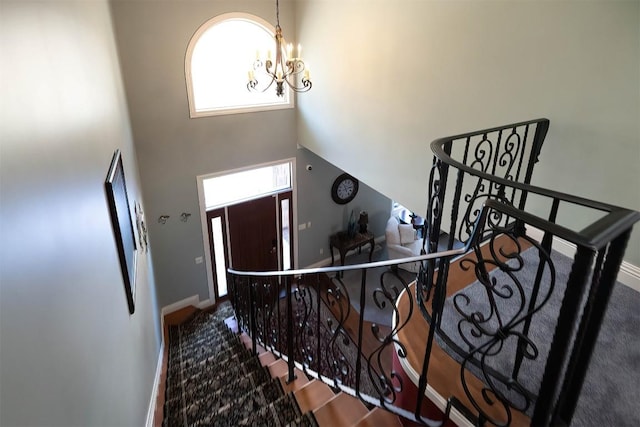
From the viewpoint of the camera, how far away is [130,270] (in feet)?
9.87

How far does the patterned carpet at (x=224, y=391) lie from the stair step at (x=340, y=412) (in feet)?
0.25

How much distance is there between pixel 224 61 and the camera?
18.3 ft

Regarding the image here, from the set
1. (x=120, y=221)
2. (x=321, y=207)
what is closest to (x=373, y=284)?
(x=321, y=207)

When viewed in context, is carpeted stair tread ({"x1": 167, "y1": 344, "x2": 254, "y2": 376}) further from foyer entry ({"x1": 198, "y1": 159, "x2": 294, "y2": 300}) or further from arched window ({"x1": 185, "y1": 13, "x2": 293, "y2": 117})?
arched window ({"x1": 185, "y1": 13, "x2": 293, "y2": 117})

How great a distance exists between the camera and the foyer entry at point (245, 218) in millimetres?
6285

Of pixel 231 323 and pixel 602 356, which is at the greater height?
pixel 602 356

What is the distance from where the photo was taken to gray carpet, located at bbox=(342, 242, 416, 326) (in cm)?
632

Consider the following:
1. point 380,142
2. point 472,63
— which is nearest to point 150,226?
point 380,142

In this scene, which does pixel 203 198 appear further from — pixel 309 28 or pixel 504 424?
pixel 504 424

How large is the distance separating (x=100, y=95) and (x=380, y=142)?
10.1 feet

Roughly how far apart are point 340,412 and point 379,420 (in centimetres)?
26

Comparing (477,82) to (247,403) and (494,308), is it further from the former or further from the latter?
(247,403)

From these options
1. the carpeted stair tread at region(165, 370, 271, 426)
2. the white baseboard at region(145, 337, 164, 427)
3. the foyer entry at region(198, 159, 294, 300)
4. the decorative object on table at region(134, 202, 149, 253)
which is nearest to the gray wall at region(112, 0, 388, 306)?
the foyer entry at region(198, 159, 294, 300)

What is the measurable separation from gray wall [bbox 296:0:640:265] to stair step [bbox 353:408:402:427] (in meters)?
1.97
